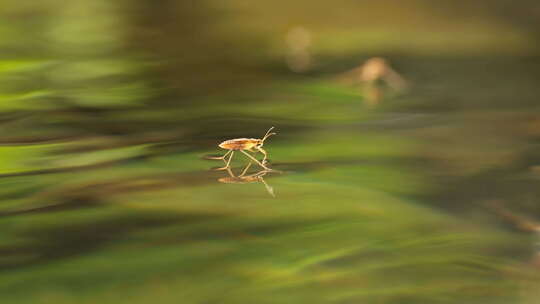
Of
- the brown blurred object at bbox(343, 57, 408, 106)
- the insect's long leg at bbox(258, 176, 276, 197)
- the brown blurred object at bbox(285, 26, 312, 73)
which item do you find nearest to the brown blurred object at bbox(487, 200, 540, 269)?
the insect's long leg at bbox(258, 176, 276, 197)

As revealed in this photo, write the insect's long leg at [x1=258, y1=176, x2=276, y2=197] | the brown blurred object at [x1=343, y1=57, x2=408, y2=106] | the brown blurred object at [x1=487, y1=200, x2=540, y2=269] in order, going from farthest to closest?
the brown blurred object at [x1=343, y1=57, x2=408, y2=106]
the insect's long leg at [x1=258, y1=176, x2=276, y2=197]
the brown blurred object at [x1=487, y1=200, x2=540, y2=269]

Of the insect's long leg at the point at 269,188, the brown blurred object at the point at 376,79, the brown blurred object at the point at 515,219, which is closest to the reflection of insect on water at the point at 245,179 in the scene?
the insect's long leg at the point at 269,188

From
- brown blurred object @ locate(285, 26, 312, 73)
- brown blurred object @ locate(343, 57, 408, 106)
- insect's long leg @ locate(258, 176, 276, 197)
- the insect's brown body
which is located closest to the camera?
insect's long leg @ locate(258, 176, 276, 197)

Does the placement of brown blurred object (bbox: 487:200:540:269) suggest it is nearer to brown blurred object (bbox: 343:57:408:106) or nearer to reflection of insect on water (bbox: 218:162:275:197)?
reflection of insect on water (bbox: 218:162:275:197)

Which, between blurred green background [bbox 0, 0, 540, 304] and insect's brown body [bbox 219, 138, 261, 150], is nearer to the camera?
blurred green background [bbox 0, 0, 540, 304]

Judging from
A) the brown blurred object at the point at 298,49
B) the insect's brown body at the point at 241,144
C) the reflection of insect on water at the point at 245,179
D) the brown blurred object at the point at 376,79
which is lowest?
the reflection of insect on water at the point at 245,179

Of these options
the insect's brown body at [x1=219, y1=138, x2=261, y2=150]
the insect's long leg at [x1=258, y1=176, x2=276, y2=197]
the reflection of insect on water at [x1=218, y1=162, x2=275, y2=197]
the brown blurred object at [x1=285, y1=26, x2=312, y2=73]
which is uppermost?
the brown blurred object at [x1=285, y1=26, x2=312, y2=73]

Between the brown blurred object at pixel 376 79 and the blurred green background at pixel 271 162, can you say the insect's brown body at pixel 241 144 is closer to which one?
the blurred green background at pixel 271 162

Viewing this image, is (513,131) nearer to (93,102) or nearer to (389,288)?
(389,288)

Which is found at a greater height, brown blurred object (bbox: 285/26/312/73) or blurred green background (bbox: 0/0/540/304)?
brown blurred object (bbox: 285/26/312/73)
